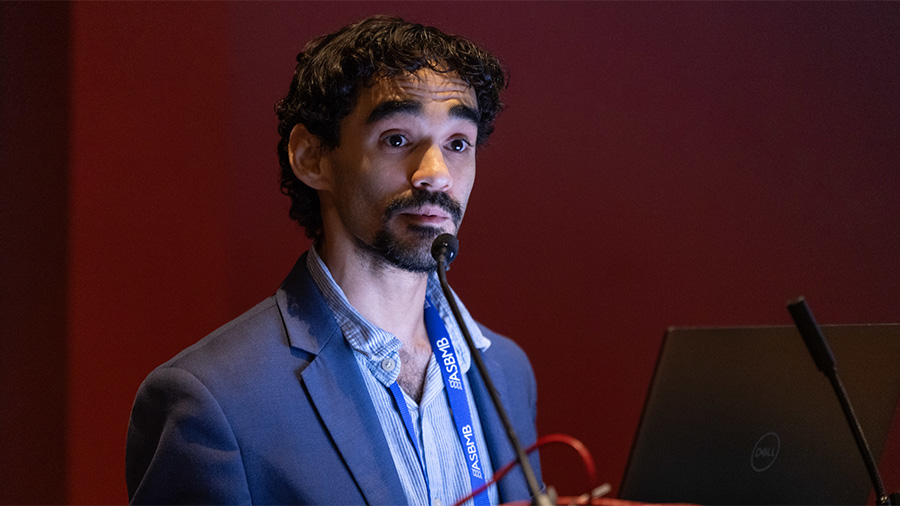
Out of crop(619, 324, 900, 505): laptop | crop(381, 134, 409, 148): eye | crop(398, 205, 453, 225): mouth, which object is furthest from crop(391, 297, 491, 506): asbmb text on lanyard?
crop(619, 324, 900, 505): laptop

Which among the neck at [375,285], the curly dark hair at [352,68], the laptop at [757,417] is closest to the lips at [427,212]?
the neck at [375,285]

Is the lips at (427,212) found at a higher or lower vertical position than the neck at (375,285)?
higher

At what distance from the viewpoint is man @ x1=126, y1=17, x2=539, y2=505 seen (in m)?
1.28

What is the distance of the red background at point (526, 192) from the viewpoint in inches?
77.9

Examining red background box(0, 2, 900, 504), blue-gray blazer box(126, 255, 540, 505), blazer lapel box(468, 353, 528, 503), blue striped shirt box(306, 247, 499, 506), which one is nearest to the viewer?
blue-gray blazer box(126, 255, 540, 505)

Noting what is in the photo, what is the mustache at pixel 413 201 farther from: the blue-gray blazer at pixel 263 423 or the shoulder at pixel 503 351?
the shoulder at pixel 503 351

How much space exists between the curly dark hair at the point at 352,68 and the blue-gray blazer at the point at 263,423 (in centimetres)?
33

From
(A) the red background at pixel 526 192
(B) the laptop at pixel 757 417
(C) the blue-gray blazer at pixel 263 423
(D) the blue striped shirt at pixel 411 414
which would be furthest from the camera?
(A) the red background at pixel 526 192

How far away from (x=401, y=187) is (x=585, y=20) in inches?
41.9

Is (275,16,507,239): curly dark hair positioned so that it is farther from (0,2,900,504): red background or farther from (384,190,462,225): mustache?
(0,2,900,504): red background

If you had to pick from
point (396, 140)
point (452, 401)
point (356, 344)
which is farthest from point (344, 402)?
point (396, 140)

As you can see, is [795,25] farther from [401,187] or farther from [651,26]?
[401,187]

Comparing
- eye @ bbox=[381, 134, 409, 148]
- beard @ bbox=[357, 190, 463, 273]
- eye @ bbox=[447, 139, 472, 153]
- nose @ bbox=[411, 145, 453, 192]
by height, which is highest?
eye @ bbox=[381, 134, 409, 148]

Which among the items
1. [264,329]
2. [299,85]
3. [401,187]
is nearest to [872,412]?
[401,187]
